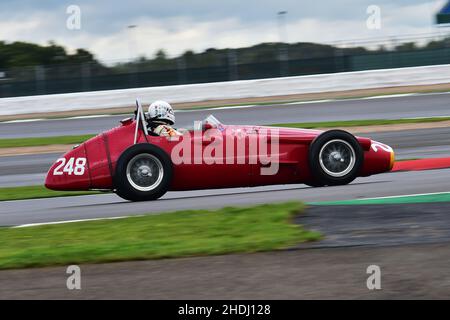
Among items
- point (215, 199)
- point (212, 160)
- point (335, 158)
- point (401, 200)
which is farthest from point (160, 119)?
point (401, 200)

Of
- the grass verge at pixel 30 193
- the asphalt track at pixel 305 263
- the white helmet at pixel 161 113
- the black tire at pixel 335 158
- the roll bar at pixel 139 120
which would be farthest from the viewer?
the grass verge at pixel 30 193

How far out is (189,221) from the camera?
825 centimetres

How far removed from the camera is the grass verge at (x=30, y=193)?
1224 centimetres

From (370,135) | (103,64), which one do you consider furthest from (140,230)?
(103,64)

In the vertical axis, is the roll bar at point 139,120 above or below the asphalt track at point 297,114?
above

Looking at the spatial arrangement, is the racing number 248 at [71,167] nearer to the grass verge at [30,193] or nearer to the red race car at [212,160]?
the red race car at [212,160]

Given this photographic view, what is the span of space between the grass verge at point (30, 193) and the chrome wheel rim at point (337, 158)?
3783mm

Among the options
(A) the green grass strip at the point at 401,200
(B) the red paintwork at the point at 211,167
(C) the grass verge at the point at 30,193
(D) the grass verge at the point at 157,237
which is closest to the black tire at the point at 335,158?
(B) the red paintwork at the point at 211,167

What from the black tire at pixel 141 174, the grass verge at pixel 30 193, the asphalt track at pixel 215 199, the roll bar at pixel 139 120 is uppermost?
the roll bar at pixel 139 120

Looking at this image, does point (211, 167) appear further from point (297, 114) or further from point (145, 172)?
point (297, 114)

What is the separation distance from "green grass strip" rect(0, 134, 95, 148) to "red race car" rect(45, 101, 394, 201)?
9.99m

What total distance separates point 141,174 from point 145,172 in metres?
0.06

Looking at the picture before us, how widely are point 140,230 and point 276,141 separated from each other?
8.39ft
